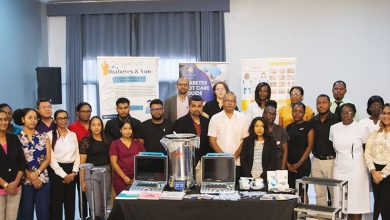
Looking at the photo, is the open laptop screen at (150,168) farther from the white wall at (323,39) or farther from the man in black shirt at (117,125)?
the white wall at (323,39)

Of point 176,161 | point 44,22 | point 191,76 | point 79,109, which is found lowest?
point 176,161

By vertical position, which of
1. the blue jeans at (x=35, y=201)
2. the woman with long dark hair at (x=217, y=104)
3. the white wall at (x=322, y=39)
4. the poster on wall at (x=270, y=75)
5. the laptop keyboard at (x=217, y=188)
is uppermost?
the white wall at (x=322, y=39)

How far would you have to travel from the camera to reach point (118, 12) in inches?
266

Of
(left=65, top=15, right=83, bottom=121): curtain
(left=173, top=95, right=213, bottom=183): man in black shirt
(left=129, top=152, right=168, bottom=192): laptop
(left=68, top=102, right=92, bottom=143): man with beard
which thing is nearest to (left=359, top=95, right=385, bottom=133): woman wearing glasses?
(left=173, top=95, right=213, bottom=183): man in black shirt

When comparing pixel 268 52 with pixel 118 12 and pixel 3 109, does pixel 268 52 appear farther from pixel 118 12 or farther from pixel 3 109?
pixel 3 109

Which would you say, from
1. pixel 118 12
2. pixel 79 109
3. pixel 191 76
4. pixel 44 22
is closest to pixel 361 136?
pixel 191 76

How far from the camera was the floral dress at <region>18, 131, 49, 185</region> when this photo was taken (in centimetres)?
355

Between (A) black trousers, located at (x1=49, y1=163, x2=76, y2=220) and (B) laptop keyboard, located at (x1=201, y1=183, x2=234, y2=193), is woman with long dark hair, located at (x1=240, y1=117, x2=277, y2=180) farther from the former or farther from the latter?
(A) black trousers, located at (x1=49, y1=163, x2=76, y2=220)

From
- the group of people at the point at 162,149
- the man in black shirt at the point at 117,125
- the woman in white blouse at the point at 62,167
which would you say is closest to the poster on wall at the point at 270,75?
the group of people at the point at 162,149

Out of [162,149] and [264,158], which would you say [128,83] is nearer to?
[162,149]

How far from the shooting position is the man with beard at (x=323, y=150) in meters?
3.90

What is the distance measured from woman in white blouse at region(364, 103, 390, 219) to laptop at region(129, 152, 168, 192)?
182 cm

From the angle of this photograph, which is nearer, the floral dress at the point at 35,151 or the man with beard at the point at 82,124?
the floral dress at the point at 35,151

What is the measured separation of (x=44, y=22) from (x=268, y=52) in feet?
12.6
